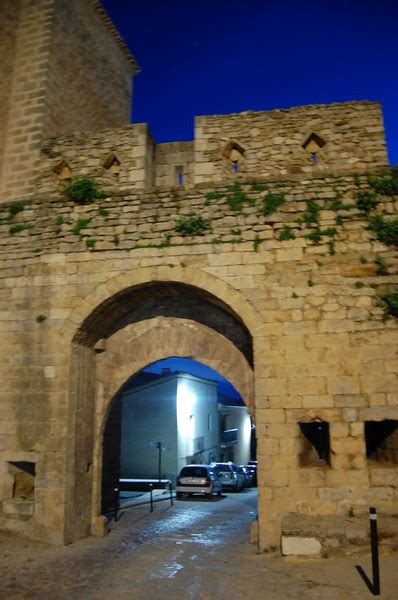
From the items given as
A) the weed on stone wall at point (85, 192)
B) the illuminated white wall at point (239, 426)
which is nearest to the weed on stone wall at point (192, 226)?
the weed on stone wall at point (85, 192)

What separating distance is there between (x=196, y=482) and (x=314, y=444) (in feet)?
26.4

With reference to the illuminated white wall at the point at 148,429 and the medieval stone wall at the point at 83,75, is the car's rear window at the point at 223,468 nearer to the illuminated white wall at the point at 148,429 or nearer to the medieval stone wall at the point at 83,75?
the illuminated white wall at the point at 148,429

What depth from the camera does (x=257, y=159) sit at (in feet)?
27.6

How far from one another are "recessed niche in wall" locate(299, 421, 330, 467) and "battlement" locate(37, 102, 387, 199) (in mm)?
3936

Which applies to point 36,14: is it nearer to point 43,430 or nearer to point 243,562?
point 43,430

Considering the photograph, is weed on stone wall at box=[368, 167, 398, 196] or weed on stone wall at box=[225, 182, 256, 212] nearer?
weed on stone wall at box=[368, 167, 398, 196]

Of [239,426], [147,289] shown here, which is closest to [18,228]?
[147,289]

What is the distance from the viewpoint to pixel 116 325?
28.3ft

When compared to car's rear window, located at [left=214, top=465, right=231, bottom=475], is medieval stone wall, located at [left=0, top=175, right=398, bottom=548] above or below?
above

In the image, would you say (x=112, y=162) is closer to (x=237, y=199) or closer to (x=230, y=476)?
(x=237, y=199)

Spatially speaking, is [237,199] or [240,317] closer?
[240,317]

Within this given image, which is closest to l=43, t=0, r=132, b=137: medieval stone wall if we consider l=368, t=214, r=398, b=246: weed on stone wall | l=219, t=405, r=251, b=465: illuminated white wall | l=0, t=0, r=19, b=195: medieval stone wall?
l=0, t=0, r=19, b=195: medieval stone wall

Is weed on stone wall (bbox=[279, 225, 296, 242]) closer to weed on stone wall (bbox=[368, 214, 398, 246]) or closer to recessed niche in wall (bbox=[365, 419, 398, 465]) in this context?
weed on stone wall (bbox=[368, 214, 398, 246])

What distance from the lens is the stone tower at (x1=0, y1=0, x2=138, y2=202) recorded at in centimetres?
1049
